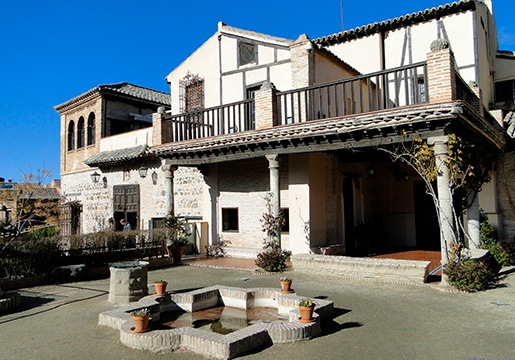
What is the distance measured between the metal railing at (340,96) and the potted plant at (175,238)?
202 inches

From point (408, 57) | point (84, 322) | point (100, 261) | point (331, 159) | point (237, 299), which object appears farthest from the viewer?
point (408, 57)

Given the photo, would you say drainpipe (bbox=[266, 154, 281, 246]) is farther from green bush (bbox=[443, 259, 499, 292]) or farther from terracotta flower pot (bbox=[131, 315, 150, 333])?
terracotta flower pot (bbox=[131, 315, 150, 333])

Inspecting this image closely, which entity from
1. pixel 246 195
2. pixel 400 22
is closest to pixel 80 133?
pixel 246 195

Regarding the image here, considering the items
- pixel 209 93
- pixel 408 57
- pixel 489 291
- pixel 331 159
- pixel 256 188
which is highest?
pixel 408 57

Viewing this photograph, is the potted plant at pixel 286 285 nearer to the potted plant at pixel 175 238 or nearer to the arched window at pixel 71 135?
the potted plant at pixel 175 238

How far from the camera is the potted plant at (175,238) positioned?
1333 cm

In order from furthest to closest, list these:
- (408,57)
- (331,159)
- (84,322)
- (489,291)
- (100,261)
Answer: (408,57), (331,159), (100,261), (489,291), (84,322)

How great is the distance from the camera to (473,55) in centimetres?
1397

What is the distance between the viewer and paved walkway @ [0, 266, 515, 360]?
519cm

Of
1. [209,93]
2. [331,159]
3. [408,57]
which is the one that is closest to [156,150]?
[209,93]

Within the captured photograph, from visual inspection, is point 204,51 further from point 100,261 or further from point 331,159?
point 100,261

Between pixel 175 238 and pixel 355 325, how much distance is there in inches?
330

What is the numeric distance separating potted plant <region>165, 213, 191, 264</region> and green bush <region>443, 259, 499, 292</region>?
27.3ft

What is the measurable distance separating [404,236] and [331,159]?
17.6 feet
